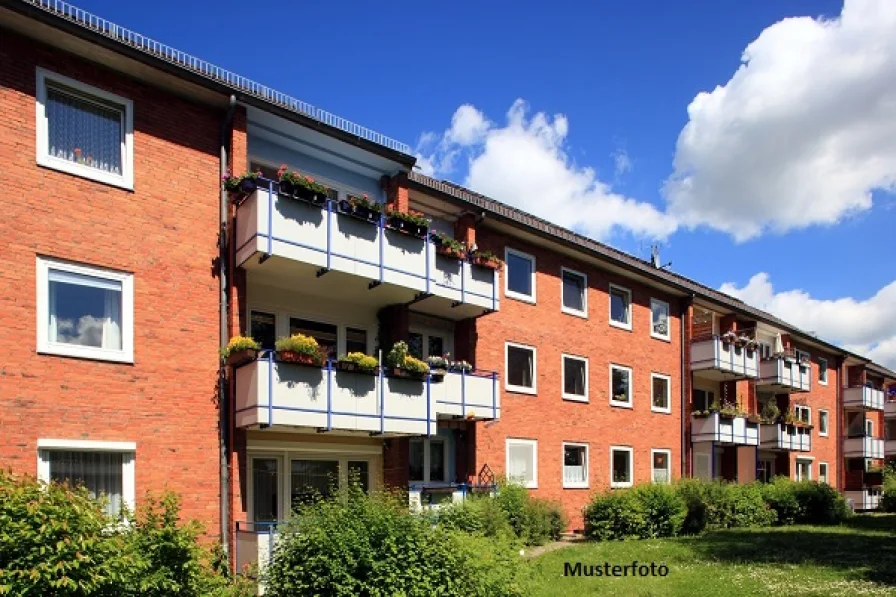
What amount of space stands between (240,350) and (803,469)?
113ft

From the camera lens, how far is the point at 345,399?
1530 centimetres

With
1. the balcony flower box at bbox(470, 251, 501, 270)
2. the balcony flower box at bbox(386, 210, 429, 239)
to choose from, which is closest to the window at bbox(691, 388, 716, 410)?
the balcony flower box at bbox(470, 251, 501, 270)

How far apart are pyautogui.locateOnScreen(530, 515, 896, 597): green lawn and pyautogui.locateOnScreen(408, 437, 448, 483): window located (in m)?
3.61

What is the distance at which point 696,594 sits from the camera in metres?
13.4

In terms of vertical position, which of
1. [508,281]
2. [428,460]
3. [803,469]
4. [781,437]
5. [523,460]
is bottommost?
[803,469]

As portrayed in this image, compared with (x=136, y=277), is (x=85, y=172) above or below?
above

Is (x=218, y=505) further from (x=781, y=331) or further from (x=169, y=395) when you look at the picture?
(x=781, y=331)

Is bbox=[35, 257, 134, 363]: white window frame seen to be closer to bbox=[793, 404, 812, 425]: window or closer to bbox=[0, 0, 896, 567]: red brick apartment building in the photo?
bbox=[0, 0, 896, 567]: red brick apartment building

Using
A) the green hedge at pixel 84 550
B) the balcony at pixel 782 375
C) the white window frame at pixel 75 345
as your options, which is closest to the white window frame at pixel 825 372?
the balcony at pixel 782 375

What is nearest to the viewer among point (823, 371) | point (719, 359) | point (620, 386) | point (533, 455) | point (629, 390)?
point (533, 455)

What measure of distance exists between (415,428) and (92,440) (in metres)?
6.39

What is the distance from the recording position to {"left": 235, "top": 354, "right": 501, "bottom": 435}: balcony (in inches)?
551

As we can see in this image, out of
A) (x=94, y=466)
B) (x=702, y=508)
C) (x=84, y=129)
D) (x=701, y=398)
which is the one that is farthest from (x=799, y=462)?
(x=84, y=129)

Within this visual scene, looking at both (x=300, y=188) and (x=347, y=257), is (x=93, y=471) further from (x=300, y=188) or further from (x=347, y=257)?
(x=300, y=188)
